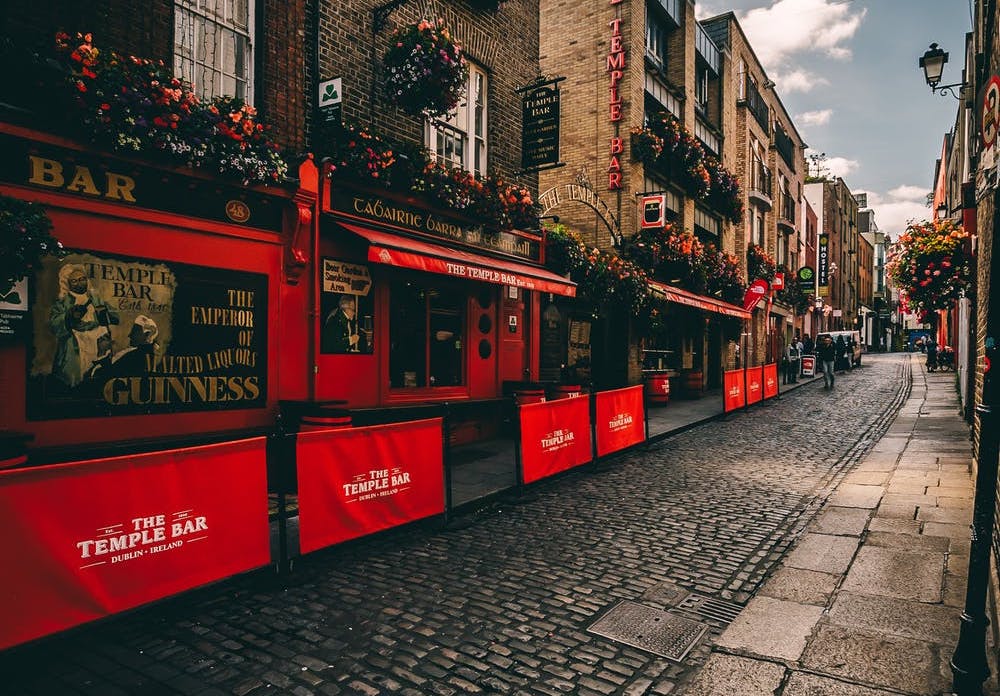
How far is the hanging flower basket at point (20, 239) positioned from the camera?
15.5ft

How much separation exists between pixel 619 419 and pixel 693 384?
10.3 metres

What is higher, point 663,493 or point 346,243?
point 346,243

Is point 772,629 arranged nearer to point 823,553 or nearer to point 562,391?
point 823,553

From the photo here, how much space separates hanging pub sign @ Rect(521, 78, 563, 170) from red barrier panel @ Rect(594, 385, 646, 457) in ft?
16.4

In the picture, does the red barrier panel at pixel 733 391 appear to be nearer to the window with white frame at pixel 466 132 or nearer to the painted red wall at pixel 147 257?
the window with white frame at pixel 466 132

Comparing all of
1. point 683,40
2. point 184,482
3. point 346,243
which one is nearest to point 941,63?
point 683,40

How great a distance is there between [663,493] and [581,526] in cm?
184

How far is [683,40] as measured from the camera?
19750mm

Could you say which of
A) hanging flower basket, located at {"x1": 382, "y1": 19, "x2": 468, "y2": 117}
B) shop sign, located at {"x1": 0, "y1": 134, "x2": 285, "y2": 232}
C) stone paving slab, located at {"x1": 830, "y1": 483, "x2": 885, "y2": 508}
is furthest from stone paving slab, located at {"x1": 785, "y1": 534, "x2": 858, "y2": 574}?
hanging flower basket, located at {"x1": 382, "y1": 19, "x2": 468, "y2": 117}

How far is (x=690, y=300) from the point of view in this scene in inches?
678

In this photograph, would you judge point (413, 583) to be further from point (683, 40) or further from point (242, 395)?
point (683, 40)

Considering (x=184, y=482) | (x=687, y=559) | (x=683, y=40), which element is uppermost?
(x=683, y=40)

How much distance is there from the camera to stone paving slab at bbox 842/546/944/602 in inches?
174

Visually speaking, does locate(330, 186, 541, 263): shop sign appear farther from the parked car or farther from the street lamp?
the parked car
